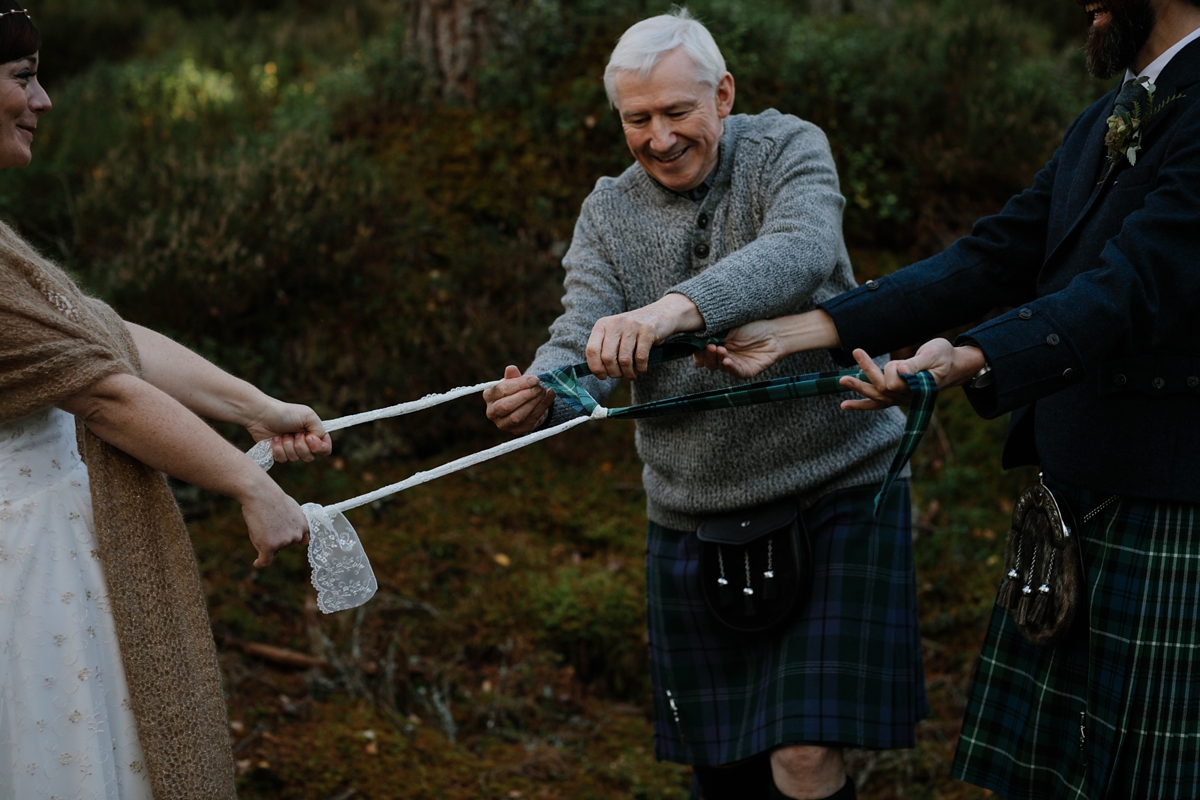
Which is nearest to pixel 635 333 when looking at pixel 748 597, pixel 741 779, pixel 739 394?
pixel 739 394

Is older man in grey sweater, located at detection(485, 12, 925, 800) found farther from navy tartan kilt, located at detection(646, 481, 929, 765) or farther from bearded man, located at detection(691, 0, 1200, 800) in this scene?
bearded man, located at detection(691, 0, 1200, 800)

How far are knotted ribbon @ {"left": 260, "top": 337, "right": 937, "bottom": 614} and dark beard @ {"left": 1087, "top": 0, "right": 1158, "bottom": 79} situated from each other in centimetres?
83

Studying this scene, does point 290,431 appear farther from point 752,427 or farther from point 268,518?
point 752,427

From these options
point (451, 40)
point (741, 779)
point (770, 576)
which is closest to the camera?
point (770, 576)

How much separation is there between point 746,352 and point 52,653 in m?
1.64

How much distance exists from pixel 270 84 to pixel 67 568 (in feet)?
22.9

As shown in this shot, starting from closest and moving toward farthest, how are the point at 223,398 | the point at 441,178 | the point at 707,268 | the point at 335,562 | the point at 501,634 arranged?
1. the point at 335,562
2. the point at 223,398
3. the point at 707,268
4. the point at 501,634
5. the point at 441,178

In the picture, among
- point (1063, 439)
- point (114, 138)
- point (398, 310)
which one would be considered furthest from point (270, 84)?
point (1063, 439)

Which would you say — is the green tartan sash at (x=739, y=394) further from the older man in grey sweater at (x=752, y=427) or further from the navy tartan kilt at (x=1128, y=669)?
the navy tartan kilt at (x=1128, y=669)

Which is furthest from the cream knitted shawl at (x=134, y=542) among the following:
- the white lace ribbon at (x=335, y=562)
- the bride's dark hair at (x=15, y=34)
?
the bride's dark hair at (x=15, y=34)

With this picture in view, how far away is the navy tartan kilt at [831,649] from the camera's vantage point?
2801 millimetres

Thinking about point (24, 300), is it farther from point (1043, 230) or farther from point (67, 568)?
point (1043, 230)

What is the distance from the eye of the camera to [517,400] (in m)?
2.63

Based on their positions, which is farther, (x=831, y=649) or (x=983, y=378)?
(x=831, y=649)
